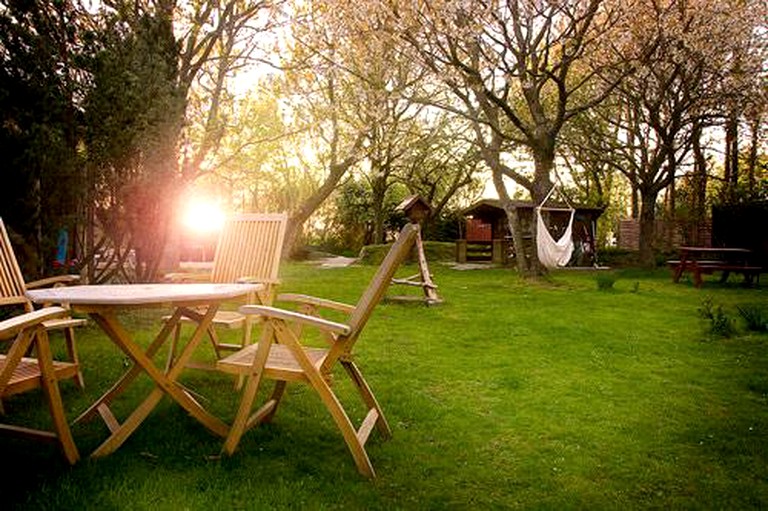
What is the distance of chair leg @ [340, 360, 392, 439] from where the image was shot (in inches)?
117

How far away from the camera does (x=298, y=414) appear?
11.5 ft

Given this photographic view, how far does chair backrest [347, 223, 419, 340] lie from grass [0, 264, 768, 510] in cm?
71

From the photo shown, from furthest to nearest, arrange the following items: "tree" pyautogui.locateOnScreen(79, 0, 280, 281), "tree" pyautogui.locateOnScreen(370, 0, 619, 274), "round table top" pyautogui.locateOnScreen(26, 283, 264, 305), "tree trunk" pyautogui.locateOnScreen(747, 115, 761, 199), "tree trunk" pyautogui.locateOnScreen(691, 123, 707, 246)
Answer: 1. "tree trunk" pyautogui.locateOnScreen(691, 123, 707, 246)
2. "tree trunk" pyautogui.locateOnScreen(747, 115, 761, 199)
3. "tree" pyautogui.locateOnScreen(370, 0, 619, 274)
4. "tree" pyautogui.locateOnScreen(79, 0, 280, 281)
5. "round table top" pyautogui.locateOnScreen(26, 283, 264, 305)

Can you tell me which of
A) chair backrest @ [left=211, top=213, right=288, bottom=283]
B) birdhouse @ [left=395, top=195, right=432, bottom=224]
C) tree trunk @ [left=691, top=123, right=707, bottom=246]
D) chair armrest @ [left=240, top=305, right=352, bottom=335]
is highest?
tree trunk @ [left=691, top=123, right=707, bottom=246]

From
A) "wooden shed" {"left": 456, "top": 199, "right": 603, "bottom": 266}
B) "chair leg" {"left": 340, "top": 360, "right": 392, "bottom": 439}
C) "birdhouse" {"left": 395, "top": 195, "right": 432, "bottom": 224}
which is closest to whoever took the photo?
"chair leg" {"left": 340, "top": 360, "right": 392, "bottom": 439}

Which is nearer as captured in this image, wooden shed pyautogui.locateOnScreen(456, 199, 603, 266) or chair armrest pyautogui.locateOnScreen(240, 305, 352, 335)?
chair armrest pyautogui.locateOnScreen(240, 305, 352, 335)

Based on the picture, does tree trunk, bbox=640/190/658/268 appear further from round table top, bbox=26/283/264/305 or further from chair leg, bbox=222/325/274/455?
chair leg, bbox=222/325/274/455

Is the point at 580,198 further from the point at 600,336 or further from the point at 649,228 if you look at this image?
the point at 600,336

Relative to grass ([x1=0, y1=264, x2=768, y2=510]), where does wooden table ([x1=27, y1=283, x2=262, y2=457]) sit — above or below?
above

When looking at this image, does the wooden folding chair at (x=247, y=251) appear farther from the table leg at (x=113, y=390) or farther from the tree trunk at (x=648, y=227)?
the tree trunk at (x=648, y=227)

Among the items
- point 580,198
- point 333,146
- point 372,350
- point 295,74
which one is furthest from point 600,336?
point 580,198

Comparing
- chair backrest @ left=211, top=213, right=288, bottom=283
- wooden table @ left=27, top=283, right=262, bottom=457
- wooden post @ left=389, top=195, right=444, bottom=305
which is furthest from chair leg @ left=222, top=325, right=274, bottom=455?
wooden post @ left=389, top=195, right=444, bottom=305

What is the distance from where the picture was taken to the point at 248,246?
4801mm

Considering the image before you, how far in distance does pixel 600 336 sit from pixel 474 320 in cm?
160
